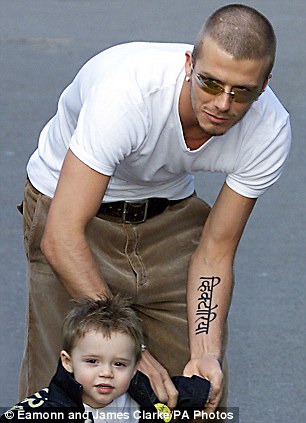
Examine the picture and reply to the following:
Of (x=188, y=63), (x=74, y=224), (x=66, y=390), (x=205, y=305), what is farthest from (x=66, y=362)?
(x=188, y=63)

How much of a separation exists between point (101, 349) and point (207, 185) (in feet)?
11.1

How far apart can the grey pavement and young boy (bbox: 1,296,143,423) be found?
56.9 inches

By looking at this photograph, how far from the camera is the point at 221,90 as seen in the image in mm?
2844

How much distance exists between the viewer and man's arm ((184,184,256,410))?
129 inches

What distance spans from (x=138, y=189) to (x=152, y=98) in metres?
0.39

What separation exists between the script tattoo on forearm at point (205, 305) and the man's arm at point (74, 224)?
1.31ft

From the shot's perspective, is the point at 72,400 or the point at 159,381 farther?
the point at 159,381

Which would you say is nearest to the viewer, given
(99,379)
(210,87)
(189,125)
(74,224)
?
(99,379)

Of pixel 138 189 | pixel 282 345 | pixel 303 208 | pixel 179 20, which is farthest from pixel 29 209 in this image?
pixel 179 20

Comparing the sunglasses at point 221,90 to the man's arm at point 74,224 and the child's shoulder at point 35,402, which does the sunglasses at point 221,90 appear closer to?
the man's arm at point 74,224

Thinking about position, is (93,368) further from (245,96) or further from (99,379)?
(245,96)

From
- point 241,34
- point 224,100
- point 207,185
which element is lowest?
point 207,185

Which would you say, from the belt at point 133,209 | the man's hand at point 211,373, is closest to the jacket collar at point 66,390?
the man's hand at point 211,373

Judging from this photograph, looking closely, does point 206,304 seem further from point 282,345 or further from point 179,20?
point 179,20
